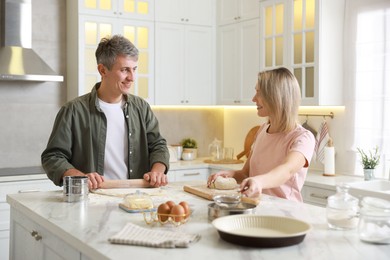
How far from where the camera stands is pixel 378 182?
159 inches

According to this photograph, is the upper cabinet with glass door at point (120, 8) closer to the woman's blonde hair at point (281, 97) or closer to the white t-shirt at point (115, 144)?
the white t-shirt at point (115, 144)

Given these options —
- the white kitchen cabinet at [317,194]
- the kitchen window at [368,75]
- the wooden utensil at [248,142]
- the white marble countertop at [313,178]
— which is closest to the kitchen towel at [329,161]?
the white marble countertop at [313,178]

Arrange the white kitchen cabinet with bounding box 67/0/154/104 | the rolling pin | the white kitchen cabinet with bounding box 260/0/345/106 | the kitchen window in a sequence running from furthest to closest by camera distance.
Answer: the white kitchen cabinet with bounding box 67/0/154/104
the white kitchen cabinet with bounding box 260/0/345/106
the kitchen window
the rolling pin

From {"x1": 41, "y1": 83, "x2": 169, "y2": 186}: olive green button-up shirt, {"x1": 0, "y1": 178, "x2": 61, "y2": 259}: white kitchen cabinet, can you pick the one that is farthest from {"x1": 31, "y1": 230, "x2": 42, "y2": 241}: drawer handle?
{"x1": 0, "y1": 178, "x2": 61, "y2": 259}: white kitchen cabinet

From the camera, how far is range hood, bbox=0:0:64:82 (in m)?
4.55

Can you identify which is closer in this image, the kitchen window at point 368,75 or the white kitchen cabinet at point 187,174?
the kitchen window at point 368,75

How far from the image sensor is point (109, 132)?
308 cm

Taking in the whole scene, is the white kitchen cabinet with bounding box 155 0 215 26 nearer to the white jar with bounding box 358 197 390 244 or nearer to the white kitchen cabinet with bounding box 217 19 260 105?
the white kitchen cabinet with bounding box 217 19 260 105

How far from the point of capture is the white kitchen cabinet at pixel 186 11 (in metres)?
5.25

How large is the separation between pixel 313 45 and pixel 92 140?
225 centimetres

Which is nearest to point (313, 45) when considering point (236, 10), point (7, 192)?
point (236, 10)

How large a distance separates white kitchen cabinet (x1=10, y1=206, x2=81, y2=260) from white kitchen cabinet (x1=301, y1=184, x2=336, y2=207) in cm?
225

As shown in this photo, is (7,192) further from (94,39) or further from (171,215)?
(171,215)

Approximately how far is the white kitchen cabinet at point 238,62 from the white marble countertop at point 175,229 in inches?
103
